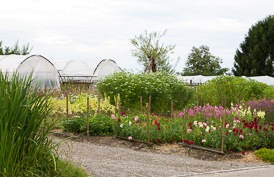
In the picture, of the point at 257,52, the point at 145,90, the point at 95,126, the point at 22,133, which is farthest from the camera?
the point at 257,52

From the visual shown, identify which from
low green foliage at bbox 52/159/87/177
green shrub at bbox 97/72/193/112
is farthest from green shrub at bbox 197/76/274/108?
low green foliage at bbox 52/159/87/177

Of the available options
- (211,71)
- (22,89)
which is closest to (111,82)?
(22,89)

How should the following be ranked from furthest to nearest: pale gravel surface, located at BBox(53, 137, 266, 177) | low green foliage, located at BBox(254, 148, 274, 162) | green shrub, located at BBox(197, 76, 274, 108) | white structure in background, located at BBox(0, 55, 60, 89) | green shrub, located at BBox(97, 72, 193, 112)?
white structure in background, located at BBox(0, 55, 60, 89) → green shrub, located at BBox(197, 76, 274, 108) → green shrub, located at BBox(97, 72, 193, 112) → low green foliage, located at BBox(254, 148, 274, 162) → pale gravel surface, located at BBox(53, 137, 266, 177)

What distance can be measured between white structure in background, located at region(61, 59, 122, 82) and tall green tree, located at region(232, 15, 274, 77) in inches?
616

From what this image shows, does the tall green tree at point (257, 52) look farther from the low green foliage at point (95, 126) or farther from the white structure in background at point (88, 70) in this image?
the low green foliage at point (95, 126)

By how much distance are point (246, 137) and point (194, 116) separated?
5.45 feet

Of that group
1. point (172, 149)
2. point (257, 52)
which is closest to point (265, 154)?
point (172, 149)

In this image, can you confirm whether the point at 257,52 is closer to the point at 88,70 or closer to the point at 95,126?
the point at 88,70

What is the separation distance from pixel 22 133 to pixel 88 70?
22475 mm

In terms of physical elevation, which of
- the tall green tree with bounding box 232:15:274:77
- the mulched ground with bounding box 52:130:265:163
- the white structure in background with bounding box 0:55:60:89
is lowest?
the mulched ground with bounding box 52:130:265:163

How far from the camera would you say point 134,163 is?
6117 mm

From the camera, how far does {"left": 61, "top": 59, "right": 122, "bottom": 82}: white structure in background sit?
25.3 metres

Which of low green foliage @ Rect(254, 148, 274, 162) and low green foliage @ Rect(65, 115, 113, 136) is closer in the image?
low green foliage @ Rect(254, 148, 274, 162)

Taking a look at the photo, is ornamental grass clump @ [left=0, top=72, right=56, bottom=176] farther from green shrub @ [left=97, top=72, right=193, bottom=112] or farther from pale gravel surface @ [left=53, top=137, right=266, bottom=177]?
green shrub @ [left=97, top=72, right=193, bottom=112]
